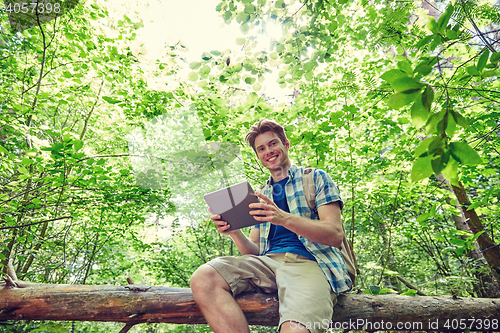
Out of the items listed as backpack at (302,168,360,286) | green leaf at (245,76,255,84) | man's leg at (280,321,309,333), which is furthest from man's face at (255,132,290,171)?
man's leg at (280,321,309,333)

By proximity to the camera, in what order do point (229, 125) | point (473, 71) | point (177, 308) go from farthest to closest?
point (229, 125)
point (177, 308)
point (473, 71)

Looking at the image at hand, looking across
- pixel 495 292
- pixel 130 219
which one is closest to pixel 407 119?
pixel 495 292

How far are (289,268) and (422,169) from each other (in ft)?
4.12

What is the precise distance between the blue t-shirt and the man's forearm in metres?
0.19

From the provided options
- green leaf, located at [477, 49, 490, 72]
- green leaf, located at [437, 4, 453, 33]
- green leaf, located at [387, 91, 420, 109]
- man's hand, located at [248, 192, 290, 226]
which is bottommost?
man's hand, located at [248, 192, 290, 226]

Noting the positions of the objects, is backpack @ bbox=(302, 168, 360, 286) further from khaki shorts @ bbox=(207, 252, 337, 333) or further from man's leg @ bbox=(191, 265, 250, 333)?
man's leg @ bbox=(191, 265, 250, 333)

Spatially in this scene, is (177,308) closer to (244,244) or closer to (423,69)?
(244,244)

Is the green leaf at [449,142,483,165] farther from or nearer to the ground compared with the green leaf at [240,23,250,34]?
nearer to the ground

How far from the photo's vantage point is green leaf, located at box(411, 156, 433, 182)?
66 centimetres

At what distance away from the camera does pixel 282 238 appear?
6.46 ft

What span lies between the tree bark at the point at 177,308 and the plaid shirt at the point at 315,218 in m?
0.37

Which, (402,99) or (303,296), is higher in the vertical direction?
(402,99)

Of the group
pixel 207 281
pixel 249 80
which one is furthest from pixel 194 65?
pixel 207 281

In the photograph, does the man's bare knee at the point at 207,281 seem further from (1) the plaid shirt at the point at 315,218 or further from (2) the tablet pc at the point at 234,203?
(1) the plaid shirt at the point at 315,218
